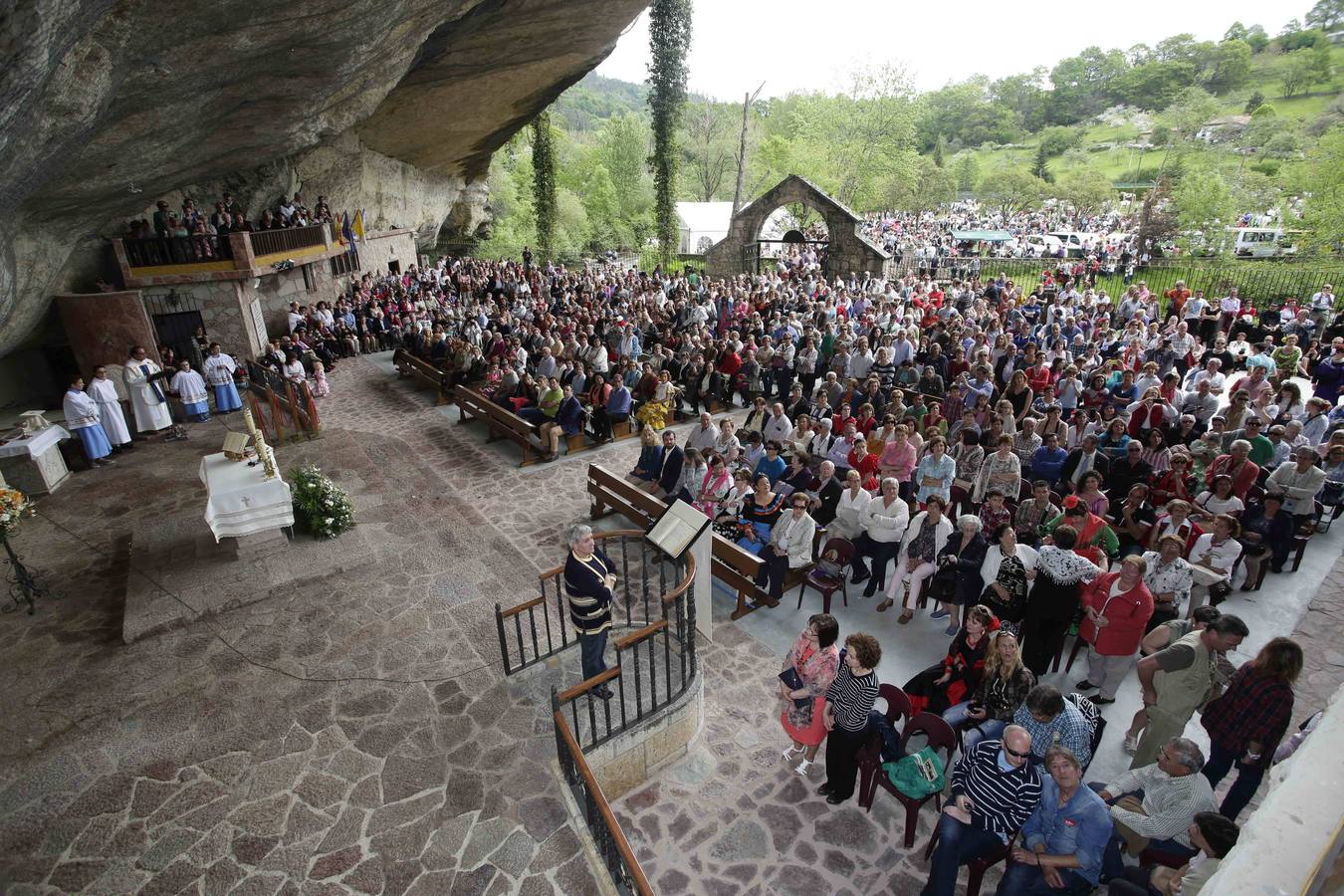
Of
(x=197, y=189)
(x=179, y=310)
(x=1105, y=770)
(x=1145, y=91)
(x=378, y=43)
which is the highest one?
(x=1145, y=91)

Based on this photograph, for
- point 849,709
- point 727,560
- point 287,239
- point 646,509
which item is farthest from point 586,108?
point 849,709

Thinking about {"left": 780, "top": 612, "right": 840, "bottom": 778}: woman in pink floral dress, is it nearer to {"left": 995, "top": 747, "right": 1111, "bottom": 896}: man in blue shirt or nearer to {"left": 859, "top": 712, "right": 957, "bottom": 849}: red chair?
{"left": 859, "top": 712, "right": 957, "bottom": 849}: red chair

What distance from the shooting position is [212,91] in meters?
9.89

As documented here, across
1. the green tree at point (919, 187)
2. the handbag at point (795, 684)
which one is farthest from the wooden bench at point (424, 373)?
the green tree at point (919, 187)

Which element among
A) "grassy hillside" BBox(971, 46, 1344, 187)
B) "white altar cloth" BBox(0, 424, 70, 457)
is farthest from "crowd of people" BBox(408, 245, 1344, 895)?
"grassy hillside" BBox(971, 46, 1344, 187)

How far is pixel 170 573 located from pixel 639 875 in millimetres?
7301

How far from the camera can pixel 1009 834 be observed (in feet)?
13.6

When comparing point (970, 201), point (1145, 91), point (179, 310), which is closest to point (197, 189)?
point (179, 310)

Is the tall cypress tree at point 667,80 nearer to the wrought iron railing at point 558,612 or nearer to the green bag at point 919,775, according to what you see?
the wrought iron railing at point 558,612

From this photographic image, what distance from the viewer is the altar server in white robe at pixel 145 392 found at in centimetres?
1270

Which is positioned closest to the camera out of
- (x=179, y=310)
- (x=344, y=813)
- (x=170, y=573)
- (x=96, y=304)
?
(x=344, y=813)

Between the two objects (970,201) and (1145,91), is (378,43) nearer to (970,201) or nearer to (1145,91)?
(970,201)

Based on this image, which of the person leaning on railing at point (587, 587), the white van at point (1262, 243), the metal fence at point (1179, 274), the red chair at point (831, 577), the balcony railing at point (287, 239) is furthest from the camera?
the white van at point (1262, 243)

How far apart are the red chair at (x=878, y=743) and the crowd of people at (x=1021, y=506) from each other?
127 millimetres
